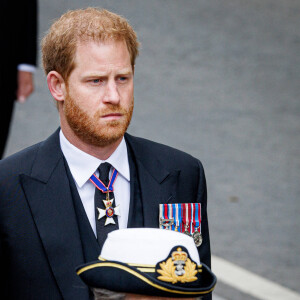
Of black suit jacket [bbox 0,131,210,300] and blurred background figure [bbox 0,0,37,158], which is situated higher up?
blurred background figure [bbox 0,0,37,158]

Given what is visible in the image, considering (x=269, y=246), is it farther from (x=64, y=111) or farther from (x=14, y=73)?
(x=64, y=111)

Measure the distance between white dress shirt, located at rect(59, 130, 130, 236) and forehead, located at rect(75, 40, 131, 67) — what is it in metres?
0.42

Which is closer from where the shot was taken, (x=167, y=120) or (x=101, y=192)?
(x=101, y=192)

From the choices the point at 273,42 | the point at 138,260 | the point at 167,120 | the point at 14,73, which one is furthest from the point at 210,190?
the point at 138,260

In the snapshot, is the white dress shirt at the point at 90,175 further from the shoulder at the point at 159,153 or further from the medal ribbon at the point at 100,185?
the shoulder at the point at 159,153

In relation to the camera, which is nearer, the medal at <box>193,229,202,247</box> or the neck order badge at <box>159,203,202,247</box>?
the neck order badge at <box>159,203,202,247</box>

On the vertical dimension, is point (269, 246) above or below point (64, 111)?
below

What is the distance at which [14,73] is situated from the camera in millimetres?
6305

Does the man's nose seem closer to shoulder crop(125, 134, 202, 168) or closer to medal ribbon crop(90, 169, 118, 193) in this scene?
medal ribbon crop(90, 169, 118, 193)

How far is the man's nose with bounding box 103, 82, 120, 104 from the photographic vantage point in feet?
11.4

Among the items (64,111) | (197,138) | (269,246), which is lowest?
(269,246)

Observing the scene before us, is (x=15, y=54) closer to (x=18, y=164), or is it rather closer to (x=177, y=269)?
(x=18, y=164)

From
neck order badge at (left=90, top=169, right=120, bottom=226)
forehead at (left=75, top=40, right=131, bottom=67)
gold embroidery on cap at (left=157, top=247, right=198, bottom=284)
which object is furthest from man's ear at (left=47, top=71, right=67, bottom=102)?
gold embroidery on cap at (left=157, top=247, right=198, bottom=284)

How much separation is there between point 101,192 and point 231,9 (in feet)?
25.2
